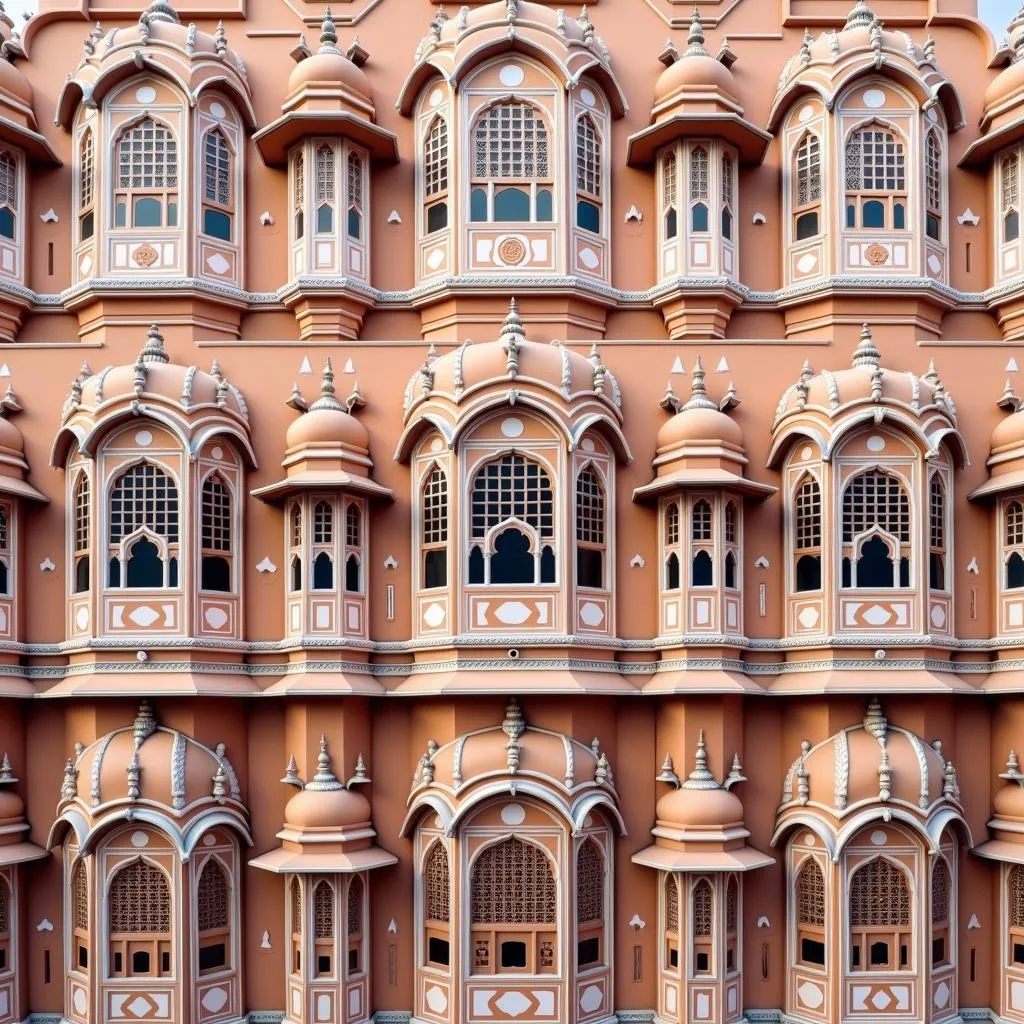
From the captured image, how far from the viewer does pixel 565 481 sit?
17.0m

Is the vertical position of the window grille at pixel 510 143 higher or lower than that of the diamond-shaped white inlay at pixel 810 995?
higher

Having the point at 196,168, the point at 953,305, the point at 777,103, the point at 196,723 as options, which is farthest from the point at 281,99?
the point at 953,305

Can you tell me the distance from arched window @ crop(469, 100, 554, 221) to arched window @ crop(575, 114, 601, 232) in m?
0.59

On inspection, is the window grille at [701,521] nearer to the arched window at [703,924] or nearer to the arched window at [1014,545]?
the arched window at [1014,545]

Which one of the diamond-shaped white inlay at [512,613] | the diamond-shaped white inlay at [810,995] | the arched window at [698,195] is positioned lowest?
the diamond-shaped white inlay at [810,995]

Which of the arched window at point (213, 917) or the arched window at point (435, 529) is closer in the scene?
the arched window at point (213, 917)

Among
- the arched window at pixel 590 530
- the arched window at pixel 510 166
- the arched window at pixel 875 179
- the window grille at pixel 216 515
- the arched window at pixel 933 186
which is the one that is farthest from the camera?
the arched window at pixel 933 186

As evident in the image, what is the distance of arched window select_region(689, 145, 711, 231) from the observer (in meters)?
19.4

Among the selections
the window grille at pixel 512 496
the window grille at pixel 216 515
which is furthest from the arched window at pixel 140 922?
the window grille at pixel 512 496

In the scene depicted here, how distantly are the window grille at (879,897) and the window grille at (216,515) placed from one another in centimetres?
1076

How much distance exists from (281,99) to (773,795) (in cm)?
1464

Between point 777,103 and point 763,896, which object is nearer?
point 763,896

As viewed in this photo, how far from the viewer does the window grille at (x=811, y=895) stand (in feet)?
55.3

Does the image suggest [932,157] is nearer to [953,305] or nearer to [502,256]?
[953,305]
